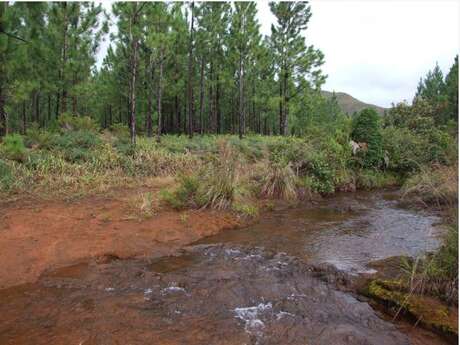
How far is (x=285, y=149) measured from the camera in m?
12.0

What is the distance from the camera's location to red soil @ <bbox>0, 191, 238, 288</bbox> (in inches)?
204

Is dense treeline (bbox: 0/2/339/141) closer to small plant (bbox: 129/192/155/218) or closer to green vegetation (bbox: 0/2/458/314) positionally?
green vegetation (bbox: 0/2/458/314)

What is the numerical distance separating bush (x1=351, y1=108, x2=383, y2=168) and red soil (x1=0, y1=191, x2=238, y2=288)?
859cm

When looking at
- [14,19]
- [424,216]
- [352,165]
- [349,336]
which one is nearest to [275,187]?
[424,216]

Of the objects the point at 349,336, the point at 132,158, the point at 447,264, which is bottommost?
the point at 349,336

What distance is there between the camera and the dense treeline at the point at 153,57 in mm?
11834

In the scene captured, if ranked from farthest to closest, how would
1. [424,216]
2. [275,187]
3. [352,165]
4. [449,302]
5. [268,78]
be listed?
[268,78], [352,165], [275,187], [424,216], [449,302]

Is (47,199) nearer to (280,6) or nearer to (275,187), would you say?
(275,187)

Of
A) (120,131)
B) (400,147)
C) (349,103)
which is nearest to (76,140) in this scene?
(120,131)

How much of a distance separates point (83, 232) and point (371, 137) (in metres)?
11.9

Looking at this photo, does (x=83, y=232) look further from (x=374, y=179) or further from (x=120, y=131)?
(x=374, y=179)

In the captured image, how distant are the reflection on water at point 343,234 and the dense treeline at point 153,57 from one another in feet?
21.9

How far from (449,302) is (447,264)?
1.34 feet

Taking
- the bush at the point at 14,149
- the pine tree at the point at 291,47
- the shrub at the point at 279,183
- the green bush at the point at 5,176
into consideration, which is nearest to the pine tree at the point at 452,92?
the pine tree at the point at 291,47
